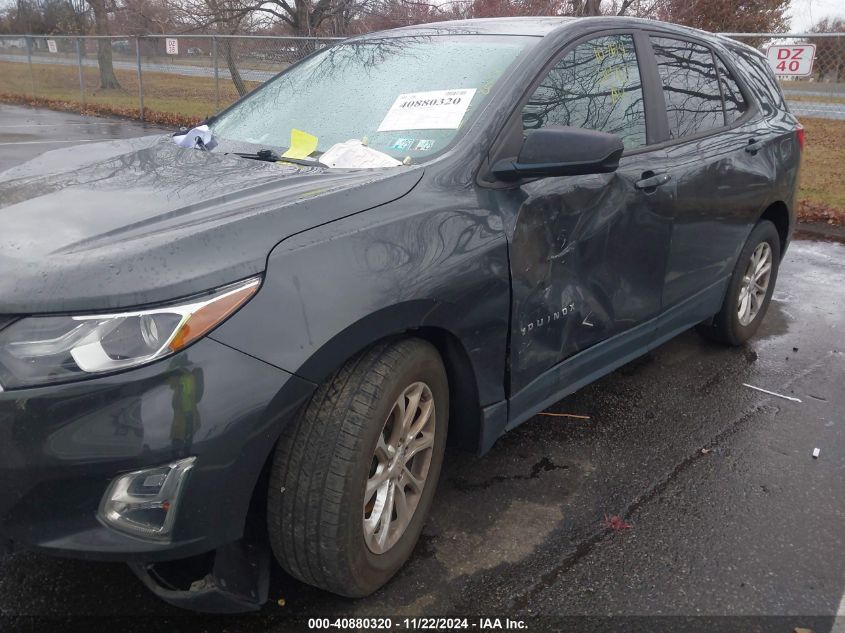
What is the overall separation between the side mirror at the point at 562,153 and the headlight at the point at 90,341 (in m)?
1.21

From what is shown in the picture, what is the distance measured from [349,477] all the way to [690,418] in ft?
7.28

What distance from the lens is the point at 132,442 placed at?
1.61m

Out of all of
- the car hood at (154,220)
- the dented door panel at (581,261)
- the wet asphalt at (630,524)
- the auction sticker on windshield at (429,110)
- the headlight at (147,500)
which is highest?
the auction sticker on windshield at (429,110)

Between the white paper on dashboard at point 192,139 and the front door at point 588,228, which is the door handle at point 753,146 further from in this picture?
the white paper on dashboard at point 192,139

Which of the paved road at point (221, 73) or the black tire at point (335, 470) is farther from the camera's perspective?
the paved road at point (221, 73)

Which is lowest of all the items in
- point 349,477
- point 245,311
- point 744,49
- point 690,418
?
point 690,418

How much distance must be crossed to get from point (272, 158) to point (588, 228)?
4.03 feet

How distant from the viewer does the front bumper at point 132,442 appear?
1.60 metres

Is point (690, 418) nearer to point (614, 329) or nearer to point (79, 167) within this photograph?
point (614, 329)

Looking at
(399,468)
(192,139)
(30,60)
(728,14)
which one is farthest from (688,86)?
(30,60)

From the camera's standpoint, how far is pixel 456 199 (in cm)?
229

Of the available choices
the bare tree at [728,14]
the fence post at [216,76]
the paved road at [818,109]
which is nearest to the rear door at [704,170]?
the paved road at [818,109]

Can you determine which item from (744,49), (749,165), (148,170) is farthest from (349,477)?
(744,49)

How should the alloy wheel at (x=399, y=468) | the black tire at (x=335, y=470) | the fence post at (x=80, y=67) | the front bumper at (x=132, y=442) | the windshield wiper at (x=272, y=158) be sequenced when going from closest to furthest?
the front bumper at (x=132, y=442)
the black tire at (x=335, y=470)
the alloy wheel at (x=399, y=468)
the windshield wiper at (x=272, y=158)
the fence post at (x=80, y=67)
